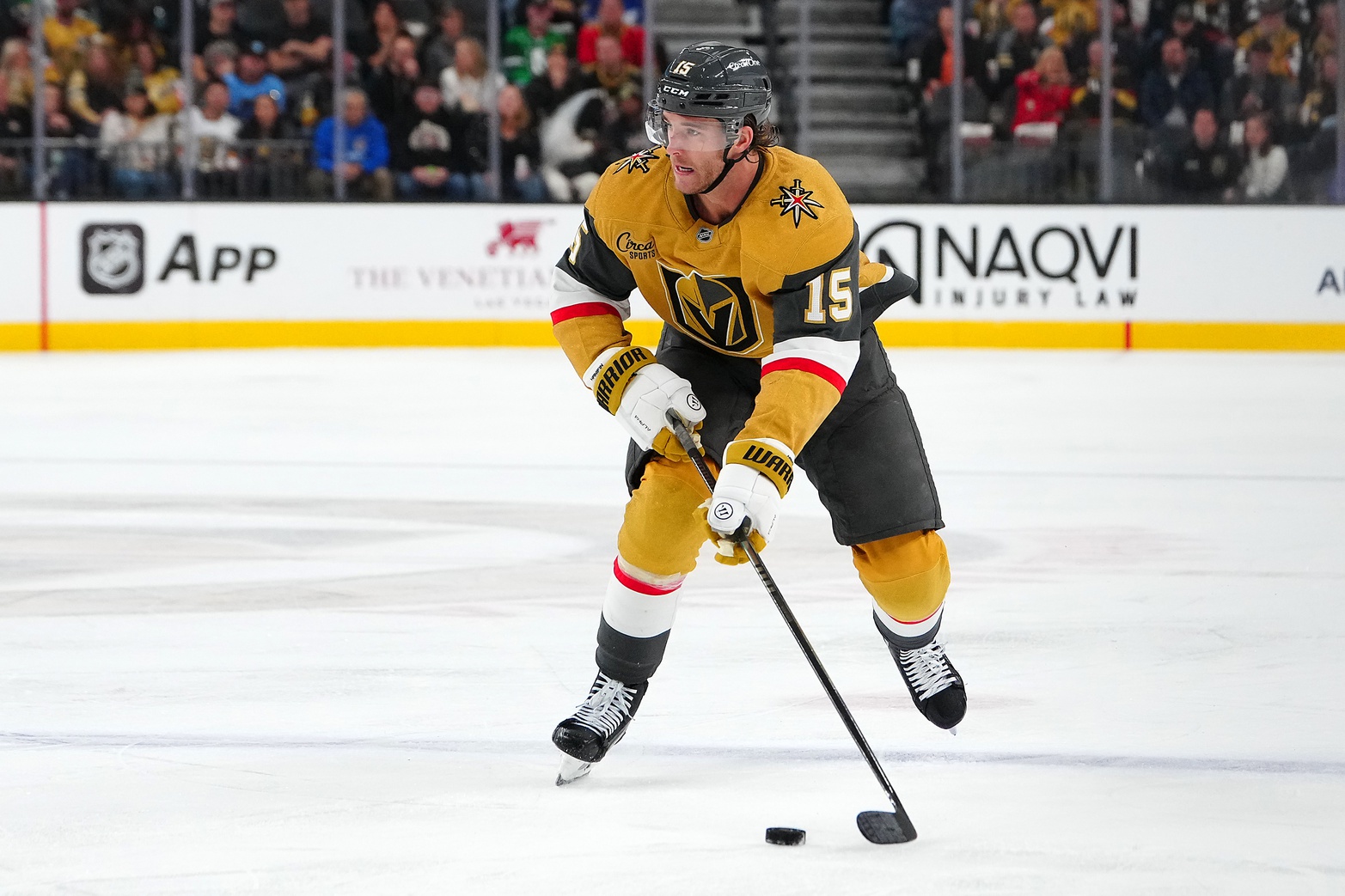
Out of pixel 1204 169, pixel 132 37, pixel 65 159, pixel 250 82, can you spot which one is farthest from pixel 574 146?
pixel 1204 169

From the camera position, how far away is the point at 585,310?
2932 millimetres

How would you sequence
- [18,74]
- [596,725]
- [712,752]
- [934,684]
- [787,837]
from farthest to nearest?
[18,74] < [934,684] < [712,752] < [596,725] < [787,837]

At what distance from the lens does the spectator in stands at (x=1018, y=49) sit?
11.0 m

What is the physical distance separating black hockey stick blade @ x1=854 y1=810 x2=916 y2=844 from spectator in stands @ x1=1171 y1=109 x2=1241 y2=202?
8.80 metres

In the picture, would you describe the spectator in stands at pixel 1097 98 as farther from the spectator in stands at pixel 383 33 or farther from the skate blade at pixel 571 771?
the skate blade at pixel 571 771

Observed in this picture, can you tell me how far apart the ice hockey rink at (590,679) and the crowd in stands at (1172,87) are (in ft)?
14.9

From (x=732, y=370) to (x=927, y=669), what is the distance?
598 millimetres

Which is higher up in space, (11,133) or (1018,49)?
(1018,49)

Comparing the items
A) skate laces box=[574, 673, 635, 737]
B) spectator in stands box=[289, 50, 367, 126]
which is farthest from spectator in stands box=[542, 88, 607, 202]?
skate laces box=[574, 673, 635, 737]

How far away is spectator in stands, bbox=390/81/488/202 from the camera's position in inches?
424

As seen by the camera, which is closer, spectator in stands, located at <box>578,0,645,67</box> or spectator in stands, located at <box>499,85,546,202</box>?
spectator in stands, located at <box>499,85,546,202</box>

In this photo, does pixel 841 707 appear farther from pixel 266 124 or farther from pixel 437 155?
pixel 266 124

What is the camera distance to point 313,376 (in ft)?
29.5

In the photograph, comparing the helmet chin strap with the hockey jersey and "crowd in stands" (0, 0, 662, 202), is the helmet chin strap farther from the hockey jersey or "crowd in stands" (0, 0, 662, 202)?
"crowd in stands" (0, 0, 662, 202)
